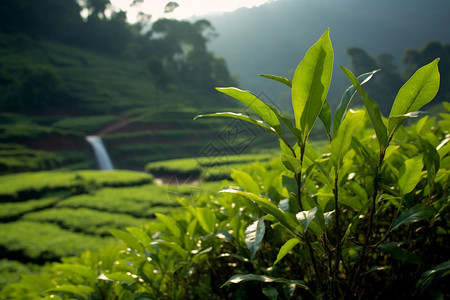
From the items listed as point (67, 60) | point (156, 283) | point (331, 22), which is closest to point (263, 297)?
point (156, 283)

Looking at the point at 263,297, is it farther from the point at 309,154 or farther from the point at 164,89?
the point at 164,89

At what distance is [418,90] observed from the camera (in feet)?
1.35

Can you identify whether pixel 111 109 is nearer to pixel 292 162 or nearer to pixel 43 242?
pixel 43 242

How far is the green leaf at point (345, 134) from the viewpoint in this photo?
1.46 ft

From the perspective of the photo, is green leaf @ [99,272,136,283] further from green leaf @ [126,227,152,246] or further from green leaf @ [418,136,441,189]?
green leaf @ [418,136,441,189]

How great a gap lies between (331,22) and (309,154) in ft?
291

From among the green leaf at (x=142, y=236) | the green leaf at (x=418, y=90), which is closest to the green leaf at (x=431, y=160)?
the green leaf at (x=418, y=90)

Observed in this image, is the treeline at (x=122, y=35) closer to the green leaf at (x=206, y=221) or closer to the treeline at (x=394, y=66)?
the treeline at (x=394, y=66)

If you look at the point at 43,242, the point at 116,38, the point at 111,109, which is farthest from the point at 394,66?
the point at 43,242

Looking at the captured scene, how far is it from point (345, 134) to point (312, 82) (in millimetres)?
100

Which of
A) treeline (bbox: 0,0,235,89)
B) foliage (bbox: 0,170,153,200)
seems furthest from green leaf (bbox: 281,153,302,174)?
treeline (bbox: 0,0,235,89)

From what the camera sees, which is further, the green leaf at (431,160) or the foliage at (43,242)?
the foliage at (43,242)

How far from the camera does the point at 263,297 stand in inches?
27.5

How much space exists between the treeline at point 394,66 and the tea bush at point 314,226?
37709 mm
